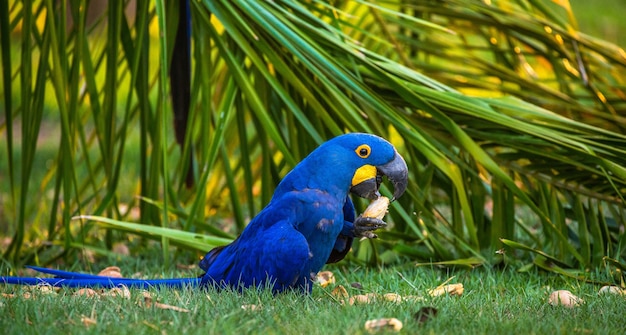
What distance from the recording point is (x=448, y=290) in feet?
6.59

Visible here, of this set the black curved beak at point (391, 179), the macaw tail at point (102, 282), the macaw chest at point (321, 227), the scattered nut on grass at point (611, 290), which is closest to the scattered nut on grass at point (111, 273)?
the macaw tail at point (102, 282)

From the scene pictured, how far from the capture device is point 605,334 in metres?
1.58

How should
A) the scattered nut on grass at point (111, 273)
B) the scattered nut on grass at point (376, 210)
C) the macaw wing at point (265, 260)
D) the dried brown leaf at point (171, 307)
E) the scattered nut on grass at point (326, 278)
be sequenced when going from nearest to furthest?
the dried brown leaf at point (171, 307)
the macaw wing at point (265, 260)
the scattered nut on grass at point (376, 210)
the scattered nut on grass at point (326, 278)
the scattered nut on grass at point (111, 273)

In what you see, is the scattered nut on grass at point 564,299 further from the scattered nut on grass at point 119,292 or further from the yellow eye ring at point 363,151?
the scattered nut on grass at point 119,292

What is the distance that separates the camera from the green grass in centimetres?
157

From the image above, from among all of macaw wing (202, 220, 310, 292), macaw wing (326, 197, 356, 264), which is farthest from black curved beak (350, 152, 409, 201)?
macaw wing (202, 220, 310, 292)

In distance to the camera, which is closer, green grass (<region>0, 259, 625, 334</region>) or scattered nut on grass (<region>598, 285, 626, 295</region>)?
green grass (<region>0, 259, 625, 334</region>)

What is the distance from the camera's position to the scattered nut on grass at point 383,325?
1564 mm

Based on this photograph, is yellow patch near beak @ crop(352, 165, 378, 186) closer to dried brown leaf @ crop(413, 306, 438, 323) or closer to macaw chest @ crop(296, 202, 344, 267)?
macaw chest @ crop(296, 202, 344, 267)

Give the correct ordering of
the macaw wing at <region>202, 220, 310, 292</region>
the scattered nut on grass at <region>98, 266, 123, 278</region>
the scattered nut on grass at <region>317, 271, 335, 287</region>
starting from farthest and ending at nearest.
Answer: the scattered nut on grass at <region>98, 266, 123, 278</region>, the scattered nut on grass at <region>317, 271, 335, 287</region>, the macaw wing at <region>202, 220, 310, 292</region>

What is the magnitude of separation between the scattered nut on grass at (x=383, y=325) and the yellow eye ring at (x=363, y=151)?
0.46m

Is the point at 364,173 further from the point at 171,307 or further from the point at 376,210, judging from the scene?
the point at 171,307

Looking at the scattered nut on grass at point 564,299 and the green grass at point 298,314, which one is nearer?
the green grass at point 298,314

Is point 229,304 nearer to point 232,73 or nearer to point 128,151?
point 232,73
